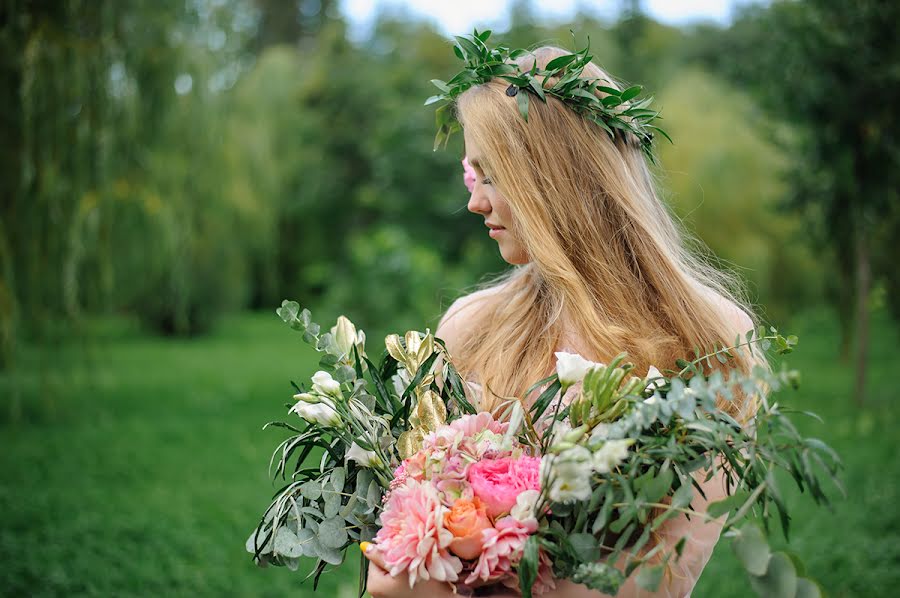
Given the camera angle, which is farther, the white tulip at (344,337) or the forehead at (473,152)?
the forehead at (473,152)

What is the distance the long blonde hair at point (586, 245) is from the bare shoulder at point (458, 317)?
19 cm

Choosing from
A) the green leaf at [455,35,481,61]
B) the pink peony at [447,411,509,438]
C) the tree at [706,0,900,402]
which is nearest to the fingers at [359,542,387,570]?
the pink peony at [447,411,509,438]

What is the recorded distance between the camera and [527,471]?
1.42 meters

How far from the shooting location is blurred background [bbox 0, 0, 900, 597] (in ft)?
15.0

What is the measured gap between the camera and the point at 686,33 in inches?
949

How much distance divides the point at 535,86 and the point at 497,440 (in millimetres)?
871

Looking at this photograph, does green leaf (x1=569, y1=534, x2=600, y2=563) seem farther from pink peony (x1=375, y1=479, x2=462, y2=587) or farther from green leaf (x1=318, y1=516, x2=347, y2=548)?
green leaf (x1=318, y1=516, x2=347, y2=548)

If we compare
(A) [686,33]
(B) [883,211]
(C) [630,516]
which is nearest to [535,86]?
(C) [630,516]

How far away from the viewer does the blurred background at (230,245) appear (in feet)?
15.0

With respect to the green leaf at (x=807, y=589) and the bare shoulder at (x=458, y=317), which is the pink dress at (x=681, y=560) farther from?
the bare shoulder at (x=458, y=317)

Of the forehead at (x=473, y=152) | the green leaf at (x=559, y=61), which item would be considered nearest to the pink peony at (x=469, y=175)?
the forehead at (x=473, y=152)

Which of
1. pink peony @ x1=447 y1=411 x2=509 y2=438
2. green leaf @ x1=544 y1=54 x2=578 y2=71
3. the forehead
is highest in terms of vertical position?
green leaf @ x1=544 y1=54 x2=578 y2=71

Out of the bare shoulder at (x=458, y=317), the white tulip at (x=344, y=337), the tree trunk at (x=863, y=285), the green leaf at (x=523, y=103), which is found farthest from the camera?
the tree trunk at (x=863, y=285)

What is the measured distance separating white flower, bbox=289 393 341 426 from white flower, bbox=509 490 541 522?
39cm
